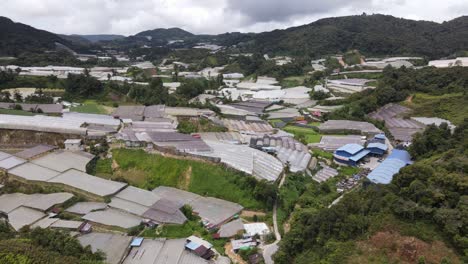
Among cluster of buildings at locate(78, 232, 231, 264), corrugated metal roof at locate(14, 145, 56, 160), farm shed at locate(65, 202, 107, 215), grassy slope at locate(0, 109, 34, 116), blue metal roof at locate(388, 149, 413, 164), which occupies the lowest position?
cluster of buildings at locate(78, 232, 231, 264)

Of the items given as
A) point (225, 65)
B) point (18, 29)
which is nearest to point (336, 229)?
point (225, 65)

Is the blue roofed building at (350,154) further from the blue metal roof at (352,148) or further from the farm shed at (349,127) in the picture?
the farm shed at (349,127)

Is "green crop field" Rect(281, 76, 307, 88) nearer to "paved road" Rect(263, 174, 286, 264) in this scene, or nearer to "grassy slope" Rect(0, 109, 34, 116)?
"grassy slope" Rect(0, 109, 34, 116)

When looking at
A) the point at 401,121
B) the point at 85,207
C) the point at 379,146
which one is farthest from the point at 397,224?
the point at 401,121

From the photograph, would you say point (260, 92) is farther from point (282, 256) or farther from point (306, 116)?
point (282, 256)

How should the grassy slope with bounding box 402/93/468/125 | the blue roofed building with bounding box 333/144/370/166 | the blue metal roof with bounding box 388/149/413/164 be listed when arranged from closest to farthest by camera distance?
the blue metal roof with bounding box 388/149/413/164 < the blue roofed building with bounding box 333/144/370/166 < the grassy slope with bounding box 402/93/468/125

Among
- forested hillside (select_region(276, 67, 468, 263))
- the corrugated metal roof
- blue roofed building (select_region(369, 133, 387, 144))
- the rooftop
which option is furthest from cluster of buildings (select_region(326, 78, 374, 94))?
the rooftop

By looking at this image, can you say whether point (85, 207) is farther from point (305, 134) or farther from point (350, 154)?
point (305, 134)
